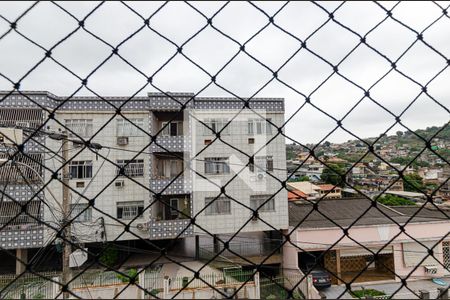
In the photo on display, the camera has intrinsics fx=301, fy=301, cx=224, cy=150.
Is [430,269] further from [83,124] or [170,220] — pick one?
[83,124]

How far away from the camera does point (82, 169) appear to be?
5.00 metres

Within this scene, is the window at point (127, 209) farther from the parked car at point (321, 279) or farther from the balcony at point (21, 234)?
the parked car at point (321, 279)

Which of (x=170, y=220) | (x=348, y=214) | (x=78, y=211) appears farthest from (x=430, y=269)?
(x=78, y=211)

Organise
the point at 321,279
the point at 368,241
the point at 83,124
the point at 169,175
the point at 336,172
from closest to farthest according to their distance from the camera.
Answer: the point at 336,172, the point at 321,279, the point at 83,124, the point at 368,241, the point at 169,175

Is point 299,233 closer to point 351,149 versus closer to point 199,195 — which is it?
point 199,195

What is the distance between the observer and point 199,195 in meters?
5.47

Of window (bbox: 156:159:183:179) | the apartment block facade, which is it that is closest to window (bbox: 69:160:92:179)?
the apartment block facade

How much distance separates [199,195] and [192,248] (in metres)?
1.48

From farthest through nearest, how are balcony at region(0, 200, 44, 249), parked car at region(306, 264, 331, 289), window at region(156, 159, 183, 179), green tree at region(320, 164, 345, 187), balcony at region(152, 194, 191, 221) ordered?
window at region(156, 159, 183, 179)
balcony at region(152, 194, 191, 221)
balcony at region(0, 200, 44, 249)
parked car at region(306, 264, 331, 289)
green tree at region(320, 164, 345, 187)

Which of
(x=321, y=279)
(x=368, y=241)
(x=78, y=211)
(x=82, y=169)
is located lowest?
(x=321, y=279)

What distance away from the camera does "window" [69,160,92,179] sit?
4.94 meters

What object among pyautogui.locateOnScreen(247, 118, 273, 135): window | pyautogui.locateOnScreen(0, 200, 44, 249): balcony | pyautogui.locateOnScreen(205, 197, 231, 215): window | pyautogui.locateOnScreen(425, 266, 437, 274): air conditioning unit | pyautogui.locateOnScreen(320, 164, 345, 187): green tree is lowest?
pyautogui.locateOnScreen(425, 266, 437, 274): air conditioning unit

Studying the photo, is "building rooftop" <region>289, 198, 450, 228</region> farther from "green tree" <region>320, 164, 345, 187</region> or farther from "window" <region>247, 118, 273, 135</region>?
"green tree" <region>320, 164, 345, 187</region>

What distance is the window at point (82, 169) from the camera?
4938 millimetres
